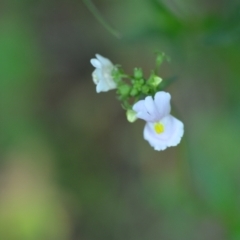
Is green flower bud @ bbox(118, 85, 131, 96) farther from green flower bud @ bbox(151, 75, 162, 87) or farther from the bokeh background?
the bokeh background

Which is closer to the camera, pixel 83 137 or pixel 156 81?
pixel 156 81

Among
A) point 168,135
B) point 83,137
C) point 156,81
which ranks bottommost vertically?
point 168,135

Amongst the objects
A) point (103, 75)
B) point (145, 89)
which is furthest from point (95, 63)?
point (145, 89)

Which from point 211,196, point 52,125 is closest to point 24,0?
point 52,125

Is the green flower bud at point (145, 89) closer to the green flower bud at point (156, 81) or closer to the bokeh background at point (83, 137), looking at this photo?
the green flower bud at point (156, 81)

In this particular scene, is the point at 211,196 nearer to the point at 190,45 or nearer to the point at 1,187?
the point at 190,45

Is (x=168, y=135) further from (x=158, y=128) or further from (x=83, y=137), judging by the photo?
(x=83, y=137)
